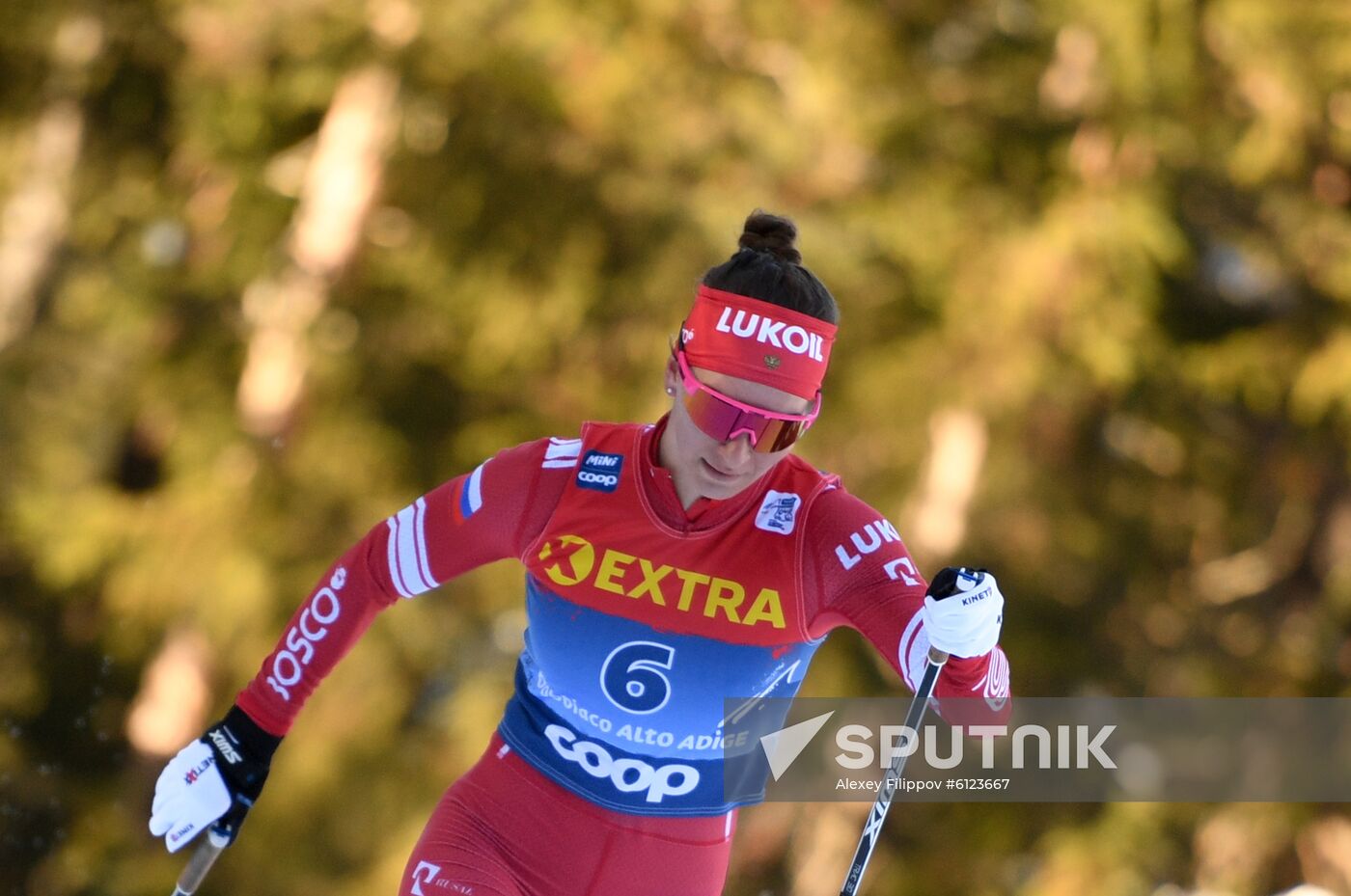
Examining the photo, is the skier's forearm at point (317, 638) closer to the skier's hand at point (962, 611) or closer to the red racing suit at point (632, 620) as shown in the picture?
the red racing suit at point (632, 620)

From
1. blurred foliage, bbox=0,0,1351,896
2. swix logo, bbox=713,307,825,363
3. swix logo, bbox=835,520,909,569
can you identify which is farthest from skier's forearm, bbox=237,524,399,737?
blurred foliage, bbox=0,0,1351,896

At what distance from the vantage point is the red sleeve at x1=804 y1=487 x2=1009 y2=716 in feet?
9.66

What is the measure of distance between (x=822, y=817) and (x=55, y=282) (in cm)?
568

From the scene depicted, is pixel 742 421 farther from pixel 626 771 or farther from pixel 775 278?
pixel 626 771

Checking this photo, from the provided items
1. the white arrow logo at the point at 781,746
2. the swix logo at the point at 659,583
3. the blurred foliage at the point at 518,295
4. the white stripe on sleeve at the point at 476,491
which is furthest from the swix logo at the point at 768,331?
the blurred foliage at the point at 518,295

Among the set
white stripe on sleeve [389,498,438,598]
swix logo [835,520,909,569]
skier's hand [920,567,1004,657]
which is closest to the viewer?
skier's hand [920,567,1004,657]

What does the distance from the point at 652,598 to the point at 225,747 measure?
104 cm

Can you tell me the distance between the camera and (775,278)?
3.24m

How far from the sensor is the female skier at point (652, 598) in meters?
3.08

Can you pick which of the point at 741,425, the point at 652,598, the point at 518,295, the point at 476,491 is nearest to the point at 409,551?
the point at 476,491

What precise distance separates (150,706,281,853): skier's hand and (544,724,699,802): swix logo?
2.21 ft

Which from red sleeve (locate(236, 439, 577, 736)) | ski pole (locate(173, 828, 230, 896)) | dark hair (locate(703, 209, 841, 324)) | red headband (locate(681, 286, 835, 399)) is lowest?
ski pole (locate(173, 828, 230, 896))

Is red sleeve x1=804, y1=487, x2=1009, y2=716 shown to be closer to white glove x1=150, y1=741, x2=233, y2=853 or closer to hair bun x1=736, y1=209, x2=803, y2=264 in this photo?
hair bun x1=736, y1=209, x2=803, y2=264

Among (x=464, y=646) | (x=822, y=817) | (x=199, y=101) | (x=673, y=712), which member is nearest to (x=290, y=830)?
(x=464, y=646)
